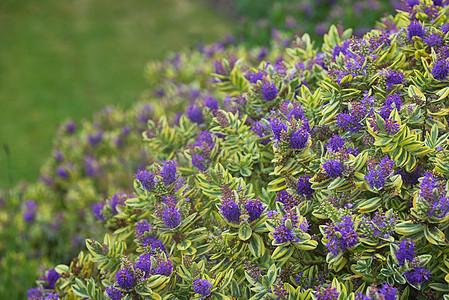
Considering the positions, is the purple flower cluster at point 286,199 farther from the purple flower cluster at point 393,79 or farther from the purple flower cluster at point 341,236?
the purple flower cluster at point 393,79

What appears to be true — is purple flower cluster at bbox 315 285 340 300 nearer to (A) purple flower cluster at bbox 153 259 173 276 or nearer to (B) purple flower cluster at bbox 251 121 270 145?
(A) purple flower cluster at bbox 153 259 173 276

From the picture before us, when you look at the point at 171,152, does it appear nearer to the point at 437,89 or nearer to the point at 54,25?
the point at 437,89

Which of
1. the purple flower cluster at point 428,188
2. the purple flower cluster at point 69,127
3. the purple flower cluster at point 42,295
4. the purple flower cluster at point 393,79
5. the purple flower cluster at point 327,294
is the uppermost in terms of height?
the purple flower cluster at point 69,127

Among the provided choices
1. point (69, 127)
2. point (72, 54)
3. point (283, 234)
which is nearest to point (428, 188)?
point (283, 234)

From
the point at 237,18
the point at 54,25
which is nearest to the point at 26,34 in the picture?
the point at 54,25

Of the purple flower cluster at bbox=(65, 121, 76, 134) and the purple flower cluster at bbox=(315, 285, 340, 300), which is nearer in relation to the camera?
the purple flower cluster at bbox=(315, 285, 340, 300)

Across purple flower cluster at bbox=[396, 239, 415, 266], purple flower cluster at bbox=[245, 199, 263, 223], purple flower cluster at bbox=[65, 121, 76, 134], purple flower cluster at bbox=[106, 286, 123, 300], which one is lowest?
purple flower cluster at bbox=[396, 239, 415, 266]

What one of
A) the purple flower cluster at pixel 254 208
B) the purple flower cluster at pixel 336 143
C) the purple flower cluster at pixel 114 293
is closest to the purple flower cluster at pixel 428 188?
the purple flower cluster at pixel 336 143

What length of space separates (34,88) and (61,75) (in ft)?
2.19

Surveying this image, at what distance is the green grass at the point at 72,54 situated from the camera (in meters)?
7.65

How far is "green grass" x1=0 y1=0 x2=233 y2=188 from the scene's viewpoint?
25.1 feet

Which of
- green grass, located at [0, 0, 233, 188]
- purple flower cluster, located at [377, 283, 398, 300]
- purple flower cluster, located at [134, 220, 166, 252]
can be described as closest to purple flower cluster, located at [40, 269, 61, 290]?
purple flower cluster, located at [134, 220, 166, 252]

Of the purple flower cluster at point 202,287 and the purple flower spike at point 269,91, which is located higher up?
the purple flower spike at point 269,91

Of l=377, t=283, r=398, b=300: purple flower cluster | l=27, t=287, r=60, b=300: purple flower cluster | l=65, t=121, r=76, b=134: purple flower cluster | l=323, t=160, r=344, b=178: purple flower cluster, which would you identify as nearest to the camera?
l=377, t=283, r=398, b=300: purple flower cluster
